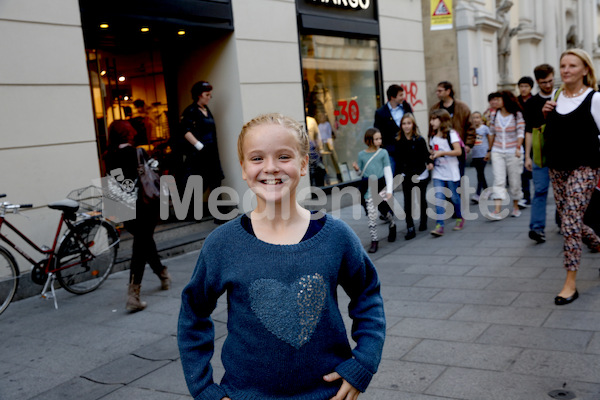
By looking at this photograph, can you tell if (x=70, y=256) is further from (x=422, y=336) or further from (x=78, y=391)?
(x=422, y=336)

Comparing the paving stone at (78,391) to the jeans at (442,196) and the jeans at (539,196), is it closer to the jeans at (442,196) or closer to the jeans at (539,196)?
the jeans at (539,196)

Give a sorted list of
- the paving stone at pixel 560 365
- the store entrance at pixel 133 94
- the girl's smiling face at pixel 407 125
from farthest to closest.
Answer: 1. the store entrance at pixel 133 94
2. the girl's smiling face at pixel 407 125
3. the paving stone at pixel 560 365

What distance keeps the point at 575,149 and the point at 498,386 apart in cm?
242

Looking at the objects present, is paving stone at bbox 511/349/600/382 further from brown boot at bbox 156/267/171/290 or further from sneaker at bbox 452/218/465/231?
sneaker at bbox 452/218/465/231

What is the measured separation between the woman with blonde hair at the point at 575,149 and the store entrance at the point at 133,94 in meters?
6.74

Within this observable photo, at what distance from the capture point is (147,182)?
6094mm

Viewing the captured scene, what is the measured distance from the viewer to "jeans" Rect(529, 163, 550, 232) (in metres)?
7.37

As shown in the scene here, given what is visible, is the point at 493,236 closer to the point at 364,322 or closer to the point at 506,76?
the point at 364,322

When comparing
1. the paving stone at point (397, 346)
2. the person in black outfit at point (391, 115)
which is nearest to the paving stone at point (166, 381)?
the paving stone at point (397, 346)

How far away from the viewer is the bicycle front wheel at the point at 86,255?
6464 millimetres

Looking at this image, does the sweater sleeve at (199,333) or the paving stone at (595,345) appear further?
the paving stone at (595,345)

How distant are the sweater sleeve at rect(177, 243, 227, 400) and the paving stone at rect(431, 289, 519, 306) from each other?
4017mm

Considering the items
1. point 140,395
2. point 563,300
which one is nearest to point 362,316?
point 140,395

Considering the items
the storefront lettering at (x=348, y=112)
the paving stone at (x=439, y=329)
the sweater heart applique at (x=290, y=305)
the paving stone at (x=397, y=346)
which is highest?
the storefront lettering at (x=348, y=112)
